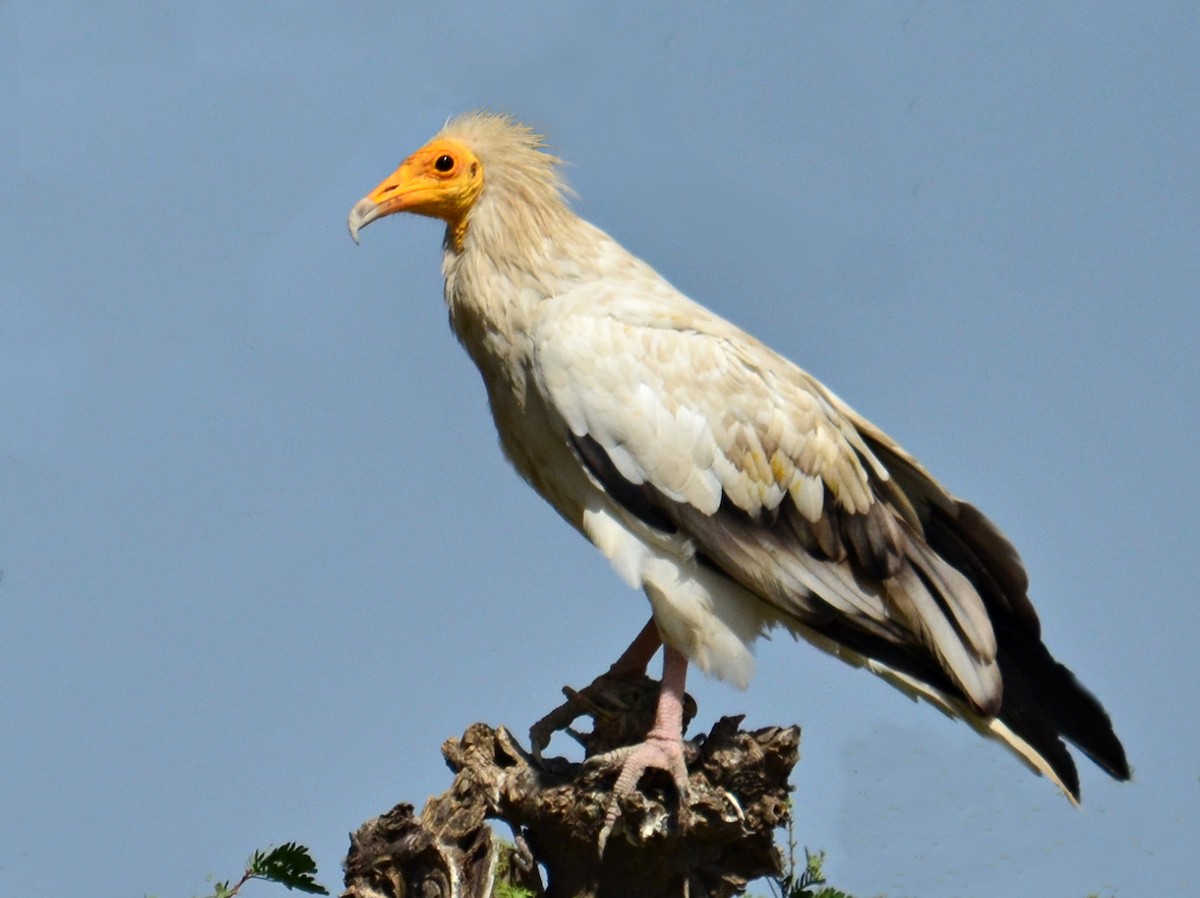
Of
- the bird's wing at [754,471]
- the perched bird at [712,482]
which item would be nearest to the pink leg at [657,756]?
the perched bird at [712,482]

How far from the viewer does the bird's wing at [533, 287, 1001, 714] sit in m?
7.16

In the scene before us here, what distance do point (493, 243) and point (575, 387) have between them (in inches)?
45.0

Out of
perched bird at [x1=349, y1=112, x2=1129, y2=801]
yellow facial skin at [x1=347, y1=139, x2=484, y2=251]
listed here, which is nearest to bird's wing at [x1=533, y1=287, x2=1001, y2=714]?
perched bird at [x1=349, y1=112, x2=1129, y2=801]

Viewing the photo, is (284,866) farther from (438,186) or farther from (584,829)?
(438,186)

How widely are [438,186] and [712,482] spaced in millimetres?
2159

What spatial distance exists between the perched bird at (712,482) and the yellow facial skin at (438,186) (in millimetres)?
10

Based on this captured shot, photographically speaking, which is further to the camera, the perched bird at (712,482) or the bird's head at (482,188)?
the bird's head at (482,188)

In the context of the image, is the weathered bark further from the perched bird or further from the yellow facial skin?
the yellow facial skin

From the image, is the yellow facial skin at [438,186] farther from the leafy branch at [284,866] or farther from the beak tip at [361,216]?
the leafy branch at [284,866]

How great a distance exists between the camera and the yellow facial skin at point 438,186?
802 cm

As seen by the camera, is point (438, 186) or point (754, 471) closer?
point (754, 471)

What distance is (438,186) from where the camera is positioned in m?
8.09

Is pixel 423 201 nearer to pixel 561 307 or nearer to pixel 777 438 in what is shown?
pixel 561 307

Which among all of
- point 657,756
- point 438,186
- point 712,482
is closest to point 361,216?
point 438,186
